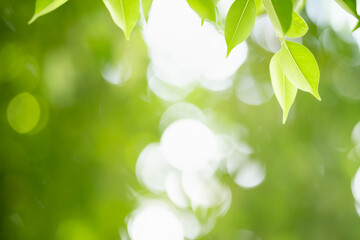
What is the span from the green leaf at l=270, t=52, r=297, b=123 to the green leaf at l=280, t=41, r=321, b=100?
0.09 feet

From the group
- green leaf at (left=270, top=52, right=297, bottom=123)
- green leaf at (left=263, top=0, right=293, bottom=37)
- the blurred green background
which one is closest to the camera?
green leaf at (left=263, top=0, right=293, bottom=37)

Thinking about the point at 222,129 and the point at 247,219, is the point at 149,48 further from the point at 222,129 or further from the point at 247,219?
the point at 247,219

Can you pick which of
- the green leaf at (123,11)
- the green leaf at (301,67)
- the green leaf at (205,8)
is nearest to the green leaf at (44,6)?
the green leaf at (123,11)

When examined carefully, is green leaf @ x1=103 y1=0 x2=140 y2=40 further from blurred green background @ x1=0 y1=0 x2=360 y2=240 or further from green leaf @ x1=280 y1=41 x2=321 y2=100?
blurred green background @ x1=0 y1=0 x2=360 y2=240

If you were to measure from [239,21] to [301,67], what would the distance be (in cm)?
10

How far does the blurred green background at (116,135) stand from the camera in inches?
74.7

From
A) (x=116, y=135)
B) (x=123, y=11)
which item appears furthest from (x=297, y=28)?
(x=116, y=135)

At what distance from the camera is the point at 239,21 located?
53 cm

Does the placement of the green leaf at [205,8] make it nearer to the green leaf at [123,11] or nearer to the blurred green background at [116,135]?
the green leaf at [123,11]

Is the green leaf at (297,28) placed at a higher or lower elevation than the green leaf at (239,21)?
lower

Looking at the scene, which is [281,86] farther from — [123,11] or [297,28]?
[123,11]

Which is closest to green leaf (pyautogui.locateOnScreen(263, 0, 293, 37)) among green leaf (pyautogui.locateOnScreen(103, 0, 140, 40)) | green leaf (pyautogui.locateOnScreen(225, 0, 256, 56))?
green leaf (pyautogui.locateOnScreen(225, 0, 256, 56))

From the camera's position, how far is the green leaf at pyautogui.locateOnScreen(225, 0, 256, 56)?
1.72 feet

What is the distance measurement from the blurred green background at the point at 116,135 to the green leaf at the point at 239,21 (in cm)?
140
